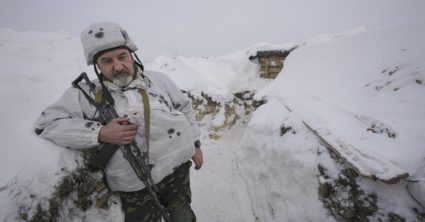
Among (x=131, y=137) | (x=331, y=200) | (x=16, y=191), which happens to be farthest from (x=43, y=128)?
(x=331, y=200)

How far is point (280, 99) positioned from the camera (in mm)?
4246

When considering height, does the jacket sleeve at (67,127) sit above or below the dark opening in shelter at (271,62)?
above

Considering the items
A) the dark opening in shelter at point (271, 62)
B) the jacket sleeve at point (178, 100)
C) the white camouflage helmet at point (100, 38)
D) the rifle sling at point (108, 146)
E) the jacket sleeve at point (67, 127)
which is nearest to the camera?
the jacket sleeve at point (67, 127)

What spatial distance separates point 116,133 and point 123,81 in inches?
22.4

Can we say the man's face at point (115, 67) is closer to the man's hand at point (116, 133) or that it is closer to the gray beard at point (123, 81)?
the gray beard at point (123, 81)

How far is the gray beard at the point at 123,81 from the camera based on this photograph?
1821mm

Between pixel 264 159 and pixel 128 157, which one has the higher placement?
pixel 128 157

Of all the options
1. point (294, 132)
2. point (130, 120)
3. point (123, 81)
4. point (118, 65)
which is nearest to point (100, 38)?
point (118, 65)

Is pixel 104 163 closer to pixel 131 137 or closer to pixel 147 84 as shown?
pixel 131 137

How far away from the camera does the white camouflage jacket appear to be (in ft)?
5.00

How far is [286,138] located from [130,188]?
227cm

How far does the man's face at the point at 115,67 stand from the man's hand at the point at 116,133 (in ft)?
1.50

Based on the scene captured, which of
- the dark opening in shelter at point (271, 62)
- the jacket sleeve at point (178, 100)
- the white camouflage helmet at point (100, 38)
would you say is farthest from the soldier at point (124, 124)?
the dark opening in shelter at point (271, 62)

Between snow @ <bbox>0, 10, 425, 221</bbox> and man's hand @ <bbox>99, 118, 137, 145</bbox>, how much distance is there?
39 cm
